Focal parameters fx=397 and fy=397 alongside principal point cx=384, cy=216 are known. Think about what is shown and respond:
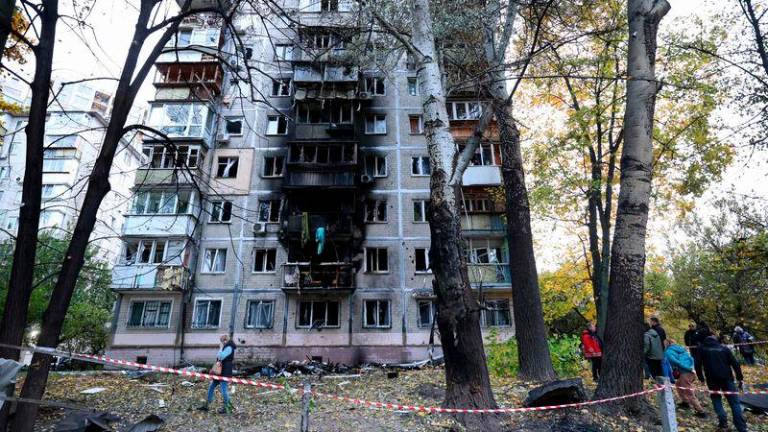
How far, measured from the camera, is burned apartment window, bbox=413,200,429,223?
22984mm

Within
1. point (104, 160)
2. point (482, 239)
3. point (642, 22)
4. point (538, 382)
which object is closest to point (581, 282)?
point (482, 239)

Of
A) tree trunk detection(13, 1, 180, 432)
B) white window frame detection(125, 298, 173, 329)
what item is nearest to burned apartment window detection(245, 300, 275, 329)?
white window frame detection(125, 298, 173, 329)

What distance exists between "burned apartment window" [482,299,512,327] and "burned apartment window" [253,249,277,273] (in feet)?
39.2

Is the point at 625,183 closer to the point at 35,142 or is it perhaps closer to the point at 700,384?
the point at 700,384

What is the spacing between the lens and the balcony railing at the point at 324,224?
70.4 feet

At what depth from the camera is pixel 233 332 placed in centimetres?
2081

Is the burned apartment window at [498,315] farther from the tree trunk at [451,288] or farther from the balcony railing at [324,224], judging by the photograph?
the tree trunk at [451,288]

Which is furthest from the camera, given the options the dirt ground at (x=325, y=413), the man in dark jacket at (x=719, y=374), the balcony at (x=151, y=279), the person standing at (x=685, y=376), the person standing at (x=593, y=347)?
the balcony at (x=151, y=279)

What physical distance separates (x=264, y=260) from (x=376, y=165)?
8.59 meters

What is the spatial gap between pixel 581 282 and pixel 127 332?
83.9 feet

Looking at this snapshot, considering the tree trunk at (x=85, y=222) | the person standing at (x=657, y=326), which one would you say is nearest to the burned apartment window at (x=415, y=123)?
the person standing at (x=657, y=326)

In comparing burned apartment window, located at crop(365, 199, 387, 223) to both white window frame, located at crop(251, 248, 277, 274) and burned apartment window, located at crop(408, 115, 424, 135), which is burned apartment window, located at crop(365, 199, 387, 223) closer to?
burned apartment window, located at crop(408, 115, 424, 135)

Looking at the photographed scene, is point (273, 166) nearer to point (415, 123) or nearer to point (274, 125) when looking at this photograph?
point (274, 125)

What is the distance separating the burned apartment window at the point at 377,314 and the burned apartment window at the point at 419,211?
5.06m
